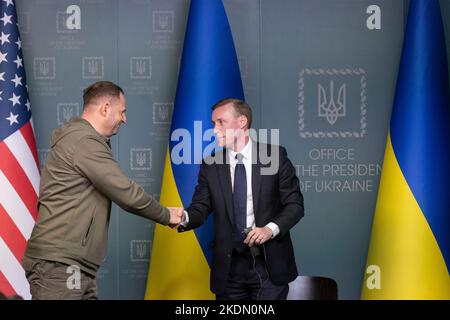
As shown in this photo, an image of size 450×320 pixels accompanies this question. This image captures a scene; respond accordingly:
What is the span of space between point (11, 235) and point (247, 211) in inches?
64.6

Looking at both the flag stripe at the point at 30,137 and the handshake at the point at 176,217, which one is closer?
the handshake at the point at 176,217

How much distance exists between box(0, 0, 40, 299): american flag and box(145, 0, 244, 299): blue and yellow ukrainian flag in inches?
32.2

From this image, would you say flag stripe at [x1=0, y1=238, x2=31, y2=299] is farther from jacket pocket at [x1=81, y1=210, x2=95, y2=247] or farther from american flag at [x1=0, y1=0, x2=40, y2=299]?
jacket pocket at [x1=81, y1=210, x2=95, y2=247]

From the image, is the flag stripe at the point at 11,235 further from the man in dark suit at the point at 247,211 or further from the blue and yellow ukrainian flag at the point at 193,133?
the man in dark suit at the point at 247,211

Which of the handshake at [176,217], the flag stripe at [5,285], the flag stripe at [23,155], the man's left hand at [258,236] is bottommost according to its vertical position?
the flag stripe at [5,285]

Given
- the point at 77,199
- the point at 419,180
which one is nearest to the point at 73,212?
the point at 77,199

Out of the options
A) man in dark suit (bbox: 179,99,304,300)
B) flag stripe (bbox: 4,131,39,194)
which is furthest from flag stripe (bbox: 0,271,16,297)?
man in dark suit (bbox: 179,99,304,300)

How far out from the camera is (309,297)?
3.36 m

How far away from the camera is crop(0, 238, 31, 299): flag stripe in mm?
4223

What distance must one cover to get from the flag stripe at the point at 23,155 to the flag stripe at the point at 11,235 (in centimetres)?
26

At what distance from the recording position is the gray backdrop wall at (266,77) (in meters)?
4.82

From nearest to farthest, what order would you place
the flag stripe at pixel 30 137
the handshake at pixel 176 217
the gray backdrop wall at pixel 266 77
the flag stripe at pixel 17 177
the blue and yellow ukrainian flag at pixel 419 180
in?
the handshake at pixel 176 217, the blue and yellow ukrainian flag at pixel 419 180, the flag stripe at pixel 17 177, the flag stripe at pixel 30 137, the gray backdrop wall at pixel 266 77

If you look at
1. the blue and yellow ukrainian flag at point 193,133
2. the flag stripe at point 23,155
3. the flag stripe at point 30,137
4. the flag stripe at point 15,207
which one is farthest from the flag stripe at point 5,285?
the blue and yellow ukrainian flag at point 193,133
